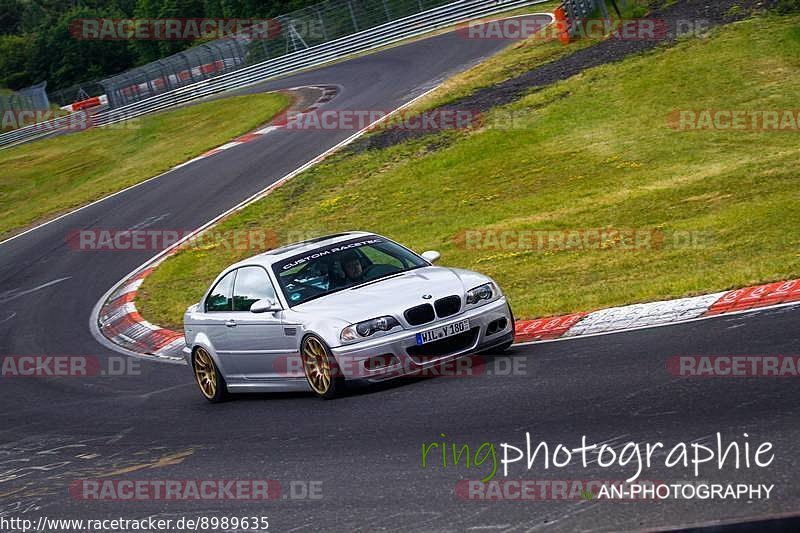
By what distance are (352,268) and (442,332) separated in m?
1.51

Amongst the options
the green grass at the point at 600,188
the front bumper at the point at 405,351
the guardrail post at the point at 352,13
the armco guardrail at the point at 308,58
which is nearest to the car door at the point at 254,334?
the front bumper at the point at 405,351

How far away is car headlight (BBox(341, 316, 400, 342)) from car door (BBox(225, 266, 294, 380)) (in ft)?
2.64

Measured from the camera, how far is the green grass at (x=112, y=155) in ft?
108

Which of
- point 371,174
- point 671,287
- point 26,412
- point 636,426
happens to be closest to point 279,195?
point 371,174

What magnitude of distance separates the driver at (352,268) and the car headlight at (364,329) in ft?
3.68

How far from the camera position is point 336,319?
31.5 ft

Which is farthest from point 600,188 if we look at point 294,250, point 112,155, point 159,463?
point 112,155

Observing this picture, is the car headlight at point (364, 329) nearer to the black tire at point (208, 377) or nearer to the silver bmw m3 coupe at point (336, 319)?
the silver bmw m3 coupe at point (336, 319)

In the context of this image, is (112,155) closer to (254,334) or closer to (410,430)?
(254,334)

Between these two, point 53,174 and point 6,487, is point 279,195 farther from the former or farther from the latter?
point 53,174

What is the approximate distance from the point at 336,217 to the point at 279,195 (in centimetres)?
325

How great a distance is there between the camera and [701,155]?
61.3 ft

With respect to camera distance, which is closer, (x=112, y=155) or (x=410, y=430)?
(x=410, y=430)

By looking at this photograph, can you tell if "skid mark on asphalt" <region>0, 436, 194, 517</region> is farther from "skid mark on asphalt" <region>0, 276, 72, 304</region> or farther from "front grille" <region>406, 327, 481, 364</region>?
"skid mark on asphalt" <region>0, 276, 72, 304</region>
